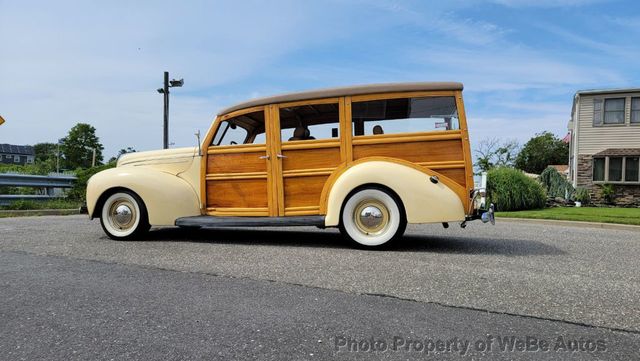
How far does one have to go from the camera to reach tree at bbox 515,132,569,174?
58.9m

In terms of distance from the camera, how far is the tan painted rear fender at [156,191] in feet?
20.2

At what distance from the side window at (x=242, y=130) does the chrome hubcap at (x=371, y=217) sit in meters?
1.72

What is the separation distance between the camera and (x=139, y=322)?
9.13 ft

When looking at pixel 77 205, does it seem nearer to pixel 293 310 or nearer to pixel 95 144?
pixel 293 310

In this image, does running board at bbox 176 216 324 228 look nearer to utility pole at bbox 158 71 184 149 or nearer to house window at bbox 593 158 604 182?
utility pole at bbox 158 71 184 149

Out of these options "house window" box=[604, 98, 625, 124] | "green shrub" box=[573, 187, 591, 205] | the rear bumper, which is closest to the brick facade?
"green shrub" box=[573, 187, 591, 205]

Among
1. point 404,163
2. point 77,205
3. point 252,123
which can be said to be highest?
point 252,123

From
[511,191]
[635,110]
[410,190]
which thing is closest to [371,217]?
[410,190]

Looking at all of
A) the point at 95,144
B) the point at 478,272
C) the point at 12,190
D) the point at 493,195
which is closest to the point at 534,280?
the point at 478,272

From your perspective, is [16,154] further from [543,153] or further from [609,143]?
[609,143]

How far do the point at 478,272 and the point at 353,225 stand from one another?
5.75 feet

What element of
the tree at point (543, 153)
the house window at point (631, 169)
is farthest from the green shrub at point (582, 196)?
the tree at point (543, 153)

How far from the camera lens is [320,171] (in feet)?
19.1

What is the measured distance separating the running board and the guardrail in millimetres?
9253
